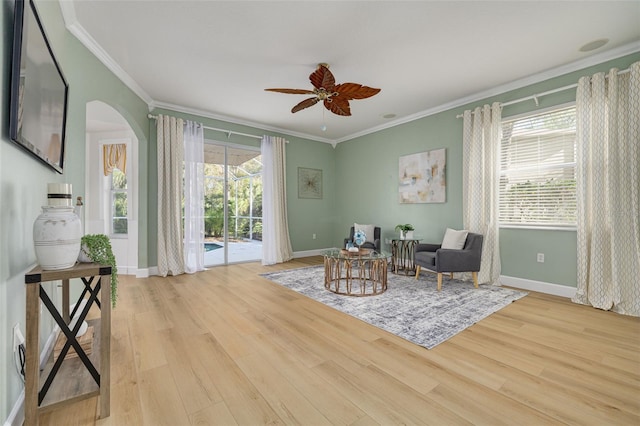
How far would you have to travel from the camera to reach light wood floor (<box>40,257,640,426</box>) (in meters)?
1.48

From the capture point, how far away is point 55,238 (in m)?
1.33

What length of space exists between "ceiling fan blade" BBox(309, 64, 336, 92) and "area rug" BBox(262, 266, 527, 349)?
2443mm

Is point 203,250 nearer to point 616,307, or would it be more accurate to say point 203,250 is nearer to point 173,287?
point 173,287

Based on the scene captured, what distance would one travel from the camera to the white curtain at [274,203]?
223 inches

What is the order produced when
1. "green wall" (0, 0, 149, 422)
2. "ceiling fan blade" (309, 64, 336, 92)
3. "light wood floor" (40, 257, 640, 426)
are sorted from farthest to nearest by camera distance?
"ceiling fan blade" (309, 64, 336, 92) → "light wood floor" (40, 257, 640, 426) → "green wall" (0, 0, 149, 422)

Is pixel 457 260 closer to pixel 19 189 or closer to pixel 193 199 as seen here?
pixel 19 189

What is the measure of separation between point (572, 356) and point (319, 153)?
566 cm

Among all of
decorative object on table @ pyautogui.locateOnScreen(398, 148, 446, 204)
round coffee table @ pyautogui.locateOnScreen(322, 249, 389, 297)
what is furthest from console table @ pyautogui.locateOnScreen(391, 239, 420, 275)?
round coffee table @ pyautogui.locateOnScreen(322, 249, 389, 297)

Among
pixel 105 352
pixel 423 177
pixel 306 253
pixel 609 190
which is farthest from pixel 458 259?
pixel 105 352

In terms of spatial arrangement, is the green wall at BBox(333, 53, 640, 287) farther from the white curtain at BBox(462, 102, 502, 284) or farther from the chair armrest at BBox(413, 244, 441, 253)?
the chair armrest at BBox(413, 244, 441, 253)

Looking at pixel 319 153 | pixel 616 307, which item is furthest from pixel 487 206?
pixel 319 153

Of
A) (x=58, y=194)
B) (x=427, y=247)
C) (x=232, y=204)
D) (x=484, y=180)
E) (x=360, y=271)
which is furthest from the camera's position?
(x=232, y=204)

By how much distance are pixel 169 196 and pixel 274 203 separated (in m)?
1.94

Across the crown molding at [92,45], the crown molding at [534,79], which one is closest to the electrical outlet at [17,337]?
the crown molding at [92,45]
